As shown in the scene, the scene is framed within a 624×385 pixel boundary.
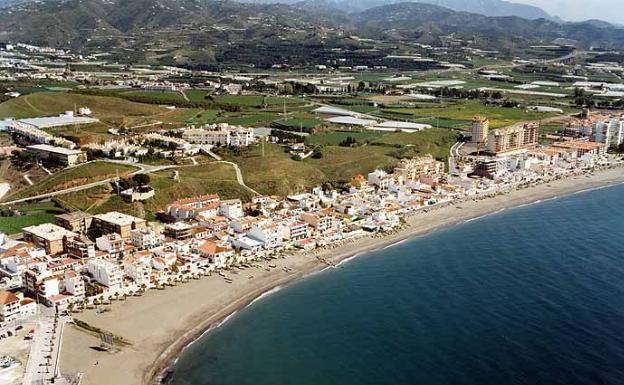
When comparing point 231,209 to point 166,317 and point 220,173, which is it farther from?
point 166,317

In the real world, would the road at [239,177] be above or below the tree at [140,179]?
below

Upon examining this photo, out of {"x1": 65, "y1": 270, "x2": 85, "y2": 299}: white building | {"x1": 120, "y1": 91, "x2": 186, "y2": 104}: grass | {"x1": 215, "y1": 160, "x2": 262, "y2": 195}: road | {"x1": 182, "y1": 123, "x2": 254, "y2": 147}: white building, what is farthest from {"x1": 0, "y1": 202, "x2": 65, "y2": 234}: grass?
{"x1": 120, "y1": 91, "x2": 186, "y2": 104}: grass

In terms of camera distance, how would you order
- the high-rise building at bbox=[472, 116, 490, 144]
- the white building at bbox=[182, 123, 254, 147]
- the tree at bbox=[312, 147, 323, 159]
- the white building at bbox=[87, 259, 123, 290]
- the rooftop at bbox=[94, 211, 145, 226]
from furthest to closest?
1. the high-rise building at bbox=[472, 116, 490, 144]
2. the white building at bbox=[182, 123, 254, 147]
3. the tree at bbox=[312, 147, 323, 159]
4. the rooftop at bbox=[94, 211, 145, 226]
5. the white building at bbox=[87, 259, 123, 290]

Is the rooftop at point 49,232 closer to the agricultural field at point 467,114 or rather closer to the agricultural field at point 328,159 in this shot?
the agricultural field at point 328,159

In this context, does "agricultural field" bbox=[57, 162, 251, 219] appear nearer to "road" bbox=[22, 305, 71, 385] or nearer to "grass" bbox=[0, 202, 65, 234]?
"grass" bbox=[0, 202, 65, 234]

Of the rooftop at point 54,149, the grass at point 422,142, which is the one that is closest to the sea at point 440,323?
the grass at point 422,142

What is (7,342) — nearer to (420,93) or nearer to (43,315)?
(43,315)
